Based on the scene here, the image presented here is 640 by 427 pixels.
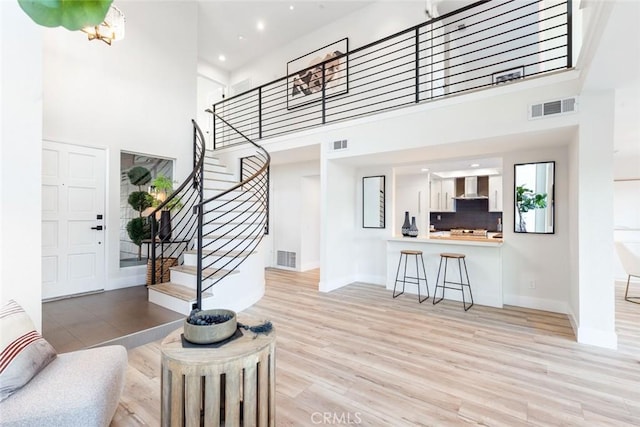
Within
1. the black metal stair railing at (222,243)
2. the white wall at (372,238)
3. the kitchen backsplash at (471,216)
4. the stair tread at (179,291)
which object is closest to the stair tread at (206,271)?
the black metal stair railing at (222,243)

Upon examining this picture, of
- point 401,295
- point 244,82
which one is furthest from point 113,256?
point 244,82

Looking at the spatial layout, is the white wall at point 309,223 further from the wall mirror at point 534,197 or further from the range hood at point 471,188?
the range hood at point 471,188

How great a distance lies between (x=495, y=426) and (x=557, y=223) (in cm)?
337

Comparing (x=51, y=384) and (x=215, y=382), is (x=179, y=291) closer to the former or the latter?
(x=51, y=384)

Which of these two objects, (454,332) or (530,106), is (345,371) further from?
(530,106)

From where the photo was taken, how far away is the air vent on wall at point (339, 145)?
15.8ft

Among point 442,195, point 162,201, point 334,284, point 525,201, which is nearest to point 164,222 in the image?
point 162,201

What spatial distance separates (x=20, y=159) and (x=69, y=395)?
5.81ft

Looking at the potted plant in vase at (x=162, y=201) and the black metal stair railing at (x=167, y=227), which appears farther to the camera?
the potted plant in vase at (x=162, y=201)

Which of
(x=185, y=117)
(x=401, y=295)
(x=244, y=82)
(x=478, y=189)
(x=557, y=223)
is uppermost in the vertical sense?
(x=244, y=82)

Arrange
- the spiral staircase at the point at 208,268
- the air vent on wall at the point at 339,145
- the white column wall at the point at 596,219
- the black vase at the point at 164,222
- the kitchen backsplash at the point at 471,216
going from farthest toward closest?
the kitchen backsplash at the point at 471,216
the air vent on wall at the point at 339,145
the black vase at the point at 164,222
the spiral staircase at the point at 208,268
the white column wall at the point at 596,219

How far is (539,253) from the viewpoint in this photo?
4.22 m

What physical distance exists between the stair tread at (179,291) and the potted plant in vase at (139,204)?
3.78 ft

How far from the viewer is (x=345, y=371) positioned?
2.49m
